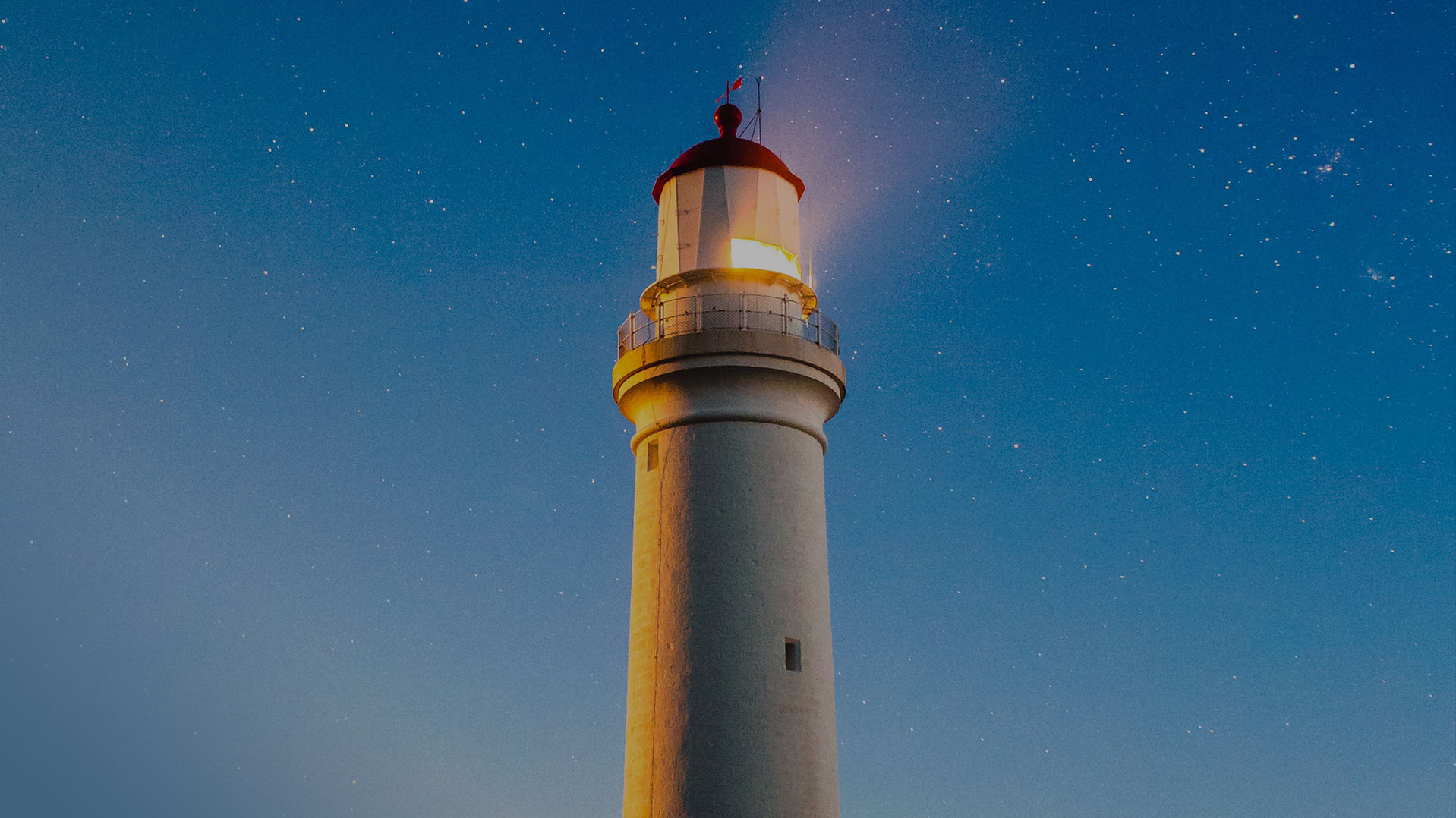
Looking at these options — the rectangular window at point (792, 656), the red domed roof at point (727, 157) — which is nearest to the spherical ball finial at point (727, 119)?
the red domed roof at point (727, 157)

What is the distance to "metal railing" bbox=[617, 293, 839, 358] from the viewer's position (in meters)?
20.8

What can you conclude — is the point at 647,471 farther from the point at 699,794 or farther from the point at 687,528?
the point at 699,794

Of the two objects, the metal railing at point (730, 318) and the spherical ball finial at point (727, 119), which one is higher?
the spherical ball finial at point (727, 119)

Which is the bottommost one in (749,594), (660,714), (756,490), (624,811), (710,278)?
(624,811)

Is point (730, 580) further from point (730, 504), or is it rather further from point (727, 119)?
point (727, 119)

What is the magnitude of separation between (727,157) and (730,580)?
705cm

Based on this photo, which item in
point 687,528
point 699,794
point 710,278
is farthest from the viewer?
point 710,278

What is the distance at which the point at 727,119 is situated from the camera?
22547 millimetres

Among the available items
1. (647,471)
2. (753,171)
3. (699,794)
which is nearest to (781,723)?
(699,794)

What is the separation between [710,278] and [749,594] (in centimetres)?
513

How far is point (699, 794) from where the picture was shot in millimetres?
18250

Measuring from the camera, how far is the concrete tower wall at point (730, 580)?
60.7 feet

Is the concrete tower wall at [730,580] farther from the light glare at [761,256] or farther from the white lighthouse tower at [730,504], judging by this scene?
the light glare at [761,256]

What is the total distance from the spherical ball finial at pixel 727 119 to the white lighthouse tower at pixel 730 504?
3cm
